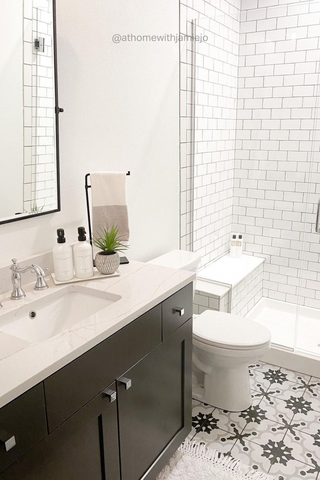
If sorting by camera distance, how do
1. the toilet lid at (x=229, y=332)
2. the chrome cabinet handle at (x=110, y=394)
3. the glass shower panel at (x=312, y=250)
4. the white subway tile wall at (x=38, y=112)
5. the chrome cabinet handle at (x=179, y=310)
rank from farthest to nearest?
1. the glass shower panel at (x=312, y=250)
2. the toilet lid at (x=229, y=332)
3. the chrome cabinet handle at (x=179, y=310)
4. the white subway tile wall at (x=38, y=112)
5. the chrome cabinet handle at (x=110, y=394)

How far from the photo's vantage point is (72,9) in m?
1.70

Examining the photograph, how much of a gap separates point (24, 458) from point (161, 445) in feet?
2.80

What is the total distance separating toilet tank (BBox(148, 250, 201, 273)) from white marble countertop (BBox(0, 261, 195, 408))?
398mm

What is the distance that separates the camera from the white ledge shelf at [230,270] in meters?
2.95

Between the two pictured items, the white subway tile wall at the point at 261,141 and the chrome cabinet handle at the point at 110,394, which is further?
the white subway tile wall at the point at 261,141

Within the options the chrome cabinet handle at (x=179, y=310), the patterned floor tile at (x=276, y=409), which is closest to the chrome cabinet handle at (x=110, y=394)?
the chrome cabinet handle at (x=179, y=310)

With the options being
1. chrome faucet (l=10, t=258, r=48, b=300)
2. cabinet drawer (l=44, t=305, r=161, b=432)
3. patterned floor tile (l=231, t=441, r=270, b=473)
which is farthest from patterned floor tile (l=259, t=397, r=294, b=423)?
chrome faucet (l=10, t=258, r=48, b=300)

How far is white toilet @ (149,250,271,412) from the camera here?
85.3 inches

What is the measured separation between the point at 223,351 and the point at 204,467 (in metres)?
0.56

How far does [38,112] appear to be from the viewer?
5.28ft

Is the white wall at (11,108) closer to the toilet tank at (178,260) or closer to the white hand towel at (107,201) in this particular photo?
the white hand towel at (107,201)

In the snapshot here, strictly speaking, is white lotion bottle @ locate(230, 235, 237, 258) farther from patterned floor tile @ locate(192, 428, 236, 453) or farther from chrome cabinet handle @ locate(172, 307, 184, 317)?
chrome cabinet handle @ locate(172, 307, 184, 317)

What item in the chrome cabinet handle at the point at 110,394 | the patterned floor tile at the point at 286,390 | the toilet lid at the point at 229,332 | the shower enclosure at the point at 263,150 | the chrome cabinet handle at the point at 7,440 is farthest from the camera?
the shower enclosure at the point at 263,150

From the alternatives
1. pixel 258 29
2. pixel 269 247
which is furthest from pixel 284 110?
pixel 269 247
